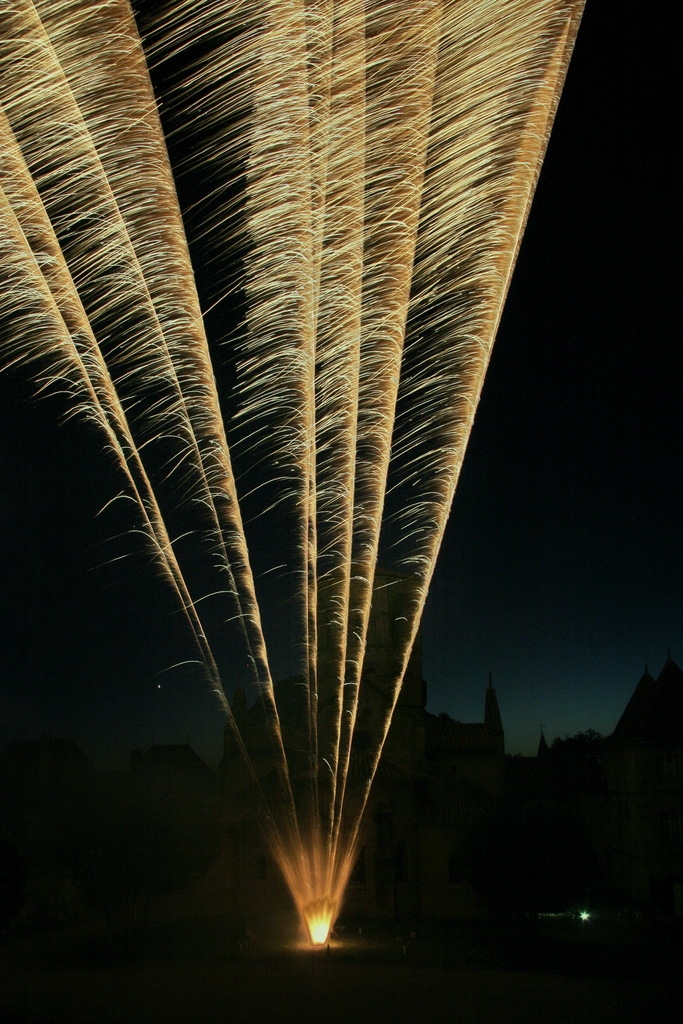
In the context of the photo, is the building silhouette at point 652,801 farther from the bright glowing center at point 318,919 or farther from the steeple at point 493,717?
the bright glowing center at point 318,919

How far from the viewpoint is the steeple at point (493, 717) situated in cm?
5003

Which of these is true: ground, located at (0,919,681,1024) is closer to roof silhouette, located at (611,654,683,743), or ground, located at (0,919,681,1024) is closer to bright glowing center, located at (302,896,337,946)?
bright glowing center, located at (302,896,337,946)

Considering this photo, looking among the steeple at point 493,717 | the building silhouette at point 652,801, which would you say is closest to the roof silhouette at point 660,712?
the building silhouette at point 652,801

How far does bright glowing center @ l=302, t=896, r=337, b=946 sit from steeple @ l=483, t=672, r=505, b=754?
68.7 ft

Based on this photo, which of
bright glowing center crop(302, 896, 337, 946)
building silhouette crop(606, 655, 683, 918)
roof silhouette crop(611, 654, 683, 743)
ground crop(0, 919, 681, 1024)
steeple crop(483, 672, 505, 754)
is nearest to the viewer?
ground crop(0, 919, 681, 1024)

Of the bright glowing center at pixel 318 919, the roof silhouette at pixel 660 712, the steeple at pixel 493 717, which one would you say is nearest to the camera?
the bright glowing center at pixel 318 919

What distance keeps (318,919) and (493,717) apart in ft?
78.9

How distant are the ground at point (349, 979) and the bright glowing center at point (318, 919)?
635mm

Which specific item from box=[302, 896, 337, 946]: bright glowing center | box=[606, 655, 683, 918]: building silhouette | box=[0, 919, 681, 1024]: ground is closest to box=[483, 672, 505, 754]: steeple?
box=[606, 655, 683, 918]: building silhouette

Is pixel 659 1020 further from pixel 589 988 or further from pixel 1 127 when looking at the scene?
pixel 1 127

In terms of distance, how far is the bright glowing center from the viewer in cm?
2967

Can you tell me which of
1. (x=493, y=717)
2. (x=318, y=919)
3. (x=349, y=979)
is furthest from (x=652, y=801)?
(x=349, y=979)

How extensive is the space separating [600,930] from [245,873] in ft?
47.7

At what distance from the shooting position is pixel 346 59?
10773 mm
